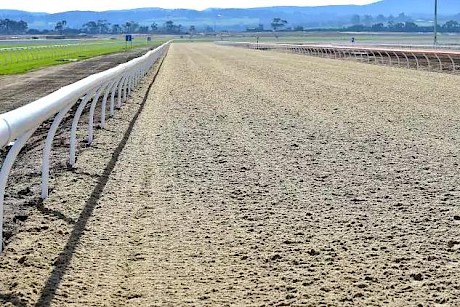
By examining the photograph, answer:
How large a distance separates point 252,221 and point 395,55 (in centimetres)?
3585

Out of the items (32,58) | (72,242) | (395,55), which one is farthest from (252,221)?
(32,58)

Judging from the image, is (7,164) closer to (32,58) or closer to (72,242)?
(72,242)

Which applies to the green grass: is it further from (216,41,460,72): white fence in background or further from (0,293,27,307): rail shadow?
(0,293,27,307): rail shadow

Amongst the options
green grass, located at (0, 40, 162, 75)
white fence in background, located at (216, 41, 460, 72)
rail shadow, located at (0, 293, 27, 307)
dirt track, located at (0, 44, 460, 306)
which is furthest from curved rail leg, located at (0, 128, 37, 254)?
green grass, located at (0, 40, 162, 75)

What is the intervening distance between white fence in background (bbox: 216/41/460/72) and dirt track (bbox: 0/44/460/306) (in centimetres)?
2049

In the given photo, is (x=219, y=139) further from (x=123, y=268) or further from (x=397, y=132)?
(x=123, y=268)

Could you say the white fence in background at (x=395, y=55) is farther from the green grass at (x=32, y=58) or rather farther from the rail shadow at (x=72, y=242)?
the rail shadow at (x=72, y=242)

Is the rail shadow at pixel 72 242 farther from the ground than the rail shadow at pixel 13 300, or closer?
closer

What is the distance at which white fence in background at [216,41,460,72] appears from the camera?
30702mm

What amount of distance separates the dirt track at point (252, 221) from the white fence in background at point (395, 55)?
20493 millimetres

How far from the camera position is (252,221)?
558cm

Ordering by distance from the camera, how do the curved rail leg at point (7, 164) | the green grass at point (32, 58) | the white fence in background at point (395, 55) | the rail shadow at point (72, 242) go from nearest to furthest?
1. the rail shadow at point (72, 242)
2. the curved rail leg at point (7, 164)
3. the white fence in background at point (395, 55)
4. the green grass at point (32, 58)

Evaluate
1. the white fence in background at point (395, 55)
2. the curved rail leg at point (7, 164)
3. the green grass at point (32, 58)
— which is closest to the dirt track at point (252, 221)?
the curved rail leg at point (7, 164)

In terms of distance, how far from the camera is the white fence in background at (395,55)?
30702 mm
